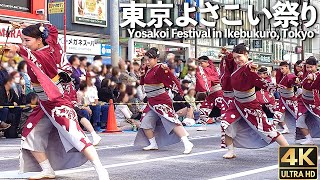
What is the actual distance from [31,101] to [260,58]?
39.5 m

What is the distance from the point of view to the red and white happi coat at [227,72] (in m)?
8.77

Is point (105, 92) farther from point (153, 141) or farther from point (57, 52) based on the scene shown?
point (57, 52)

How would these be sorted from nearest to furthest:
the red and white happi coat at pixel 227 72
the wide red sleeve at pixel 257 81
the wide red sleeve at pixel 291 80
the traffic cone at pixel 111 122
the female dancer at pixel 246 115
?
the wide red sleeve at pixel 257 81 < the female dancer at pixel 246 115 < the red and white happi coat at pixel 227 72 < the wide red sleeve at pixel 291 80 < the traffic cone at pixel 111 122

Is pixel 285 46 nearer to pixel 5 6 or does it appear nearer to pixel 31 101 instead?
pixel 5 6

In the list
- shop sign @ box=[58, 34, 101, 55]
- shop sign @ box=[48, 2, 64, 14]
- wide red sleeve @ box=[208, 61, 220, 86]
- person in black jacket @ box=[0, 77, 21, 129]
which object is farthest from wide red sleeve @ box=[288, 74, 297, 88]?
shop sign @ box=[58, 34, 101, 55]

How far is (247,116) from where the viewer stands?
27.9ft

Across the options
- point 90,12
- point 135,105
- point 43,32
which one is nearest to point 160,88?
point 43,32

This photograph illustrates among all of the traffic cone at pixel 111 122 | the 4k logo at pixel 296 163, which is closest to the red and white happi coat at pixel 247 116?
the 4k logo at pixel 296 163

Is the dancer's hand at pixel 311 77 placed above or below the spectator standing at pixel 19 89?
above

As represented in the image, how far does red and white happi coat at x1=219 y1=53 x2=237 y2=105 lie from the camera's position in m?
8.77

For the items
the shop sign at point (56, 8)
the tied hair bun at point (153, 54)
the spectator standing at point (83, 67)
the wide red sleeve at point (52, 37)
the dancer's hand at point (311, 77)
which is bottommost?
the dancer's hand at point (311, 77)

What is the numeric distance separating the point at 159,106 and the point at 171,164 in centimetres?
187

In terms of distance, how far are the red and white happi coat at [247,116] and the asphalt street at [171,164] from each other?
1.07 ft

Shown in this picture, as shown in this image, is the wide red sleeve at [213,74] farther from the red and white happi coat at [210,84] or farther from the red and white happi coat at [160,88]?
the red and white happi coat at [160,88]
